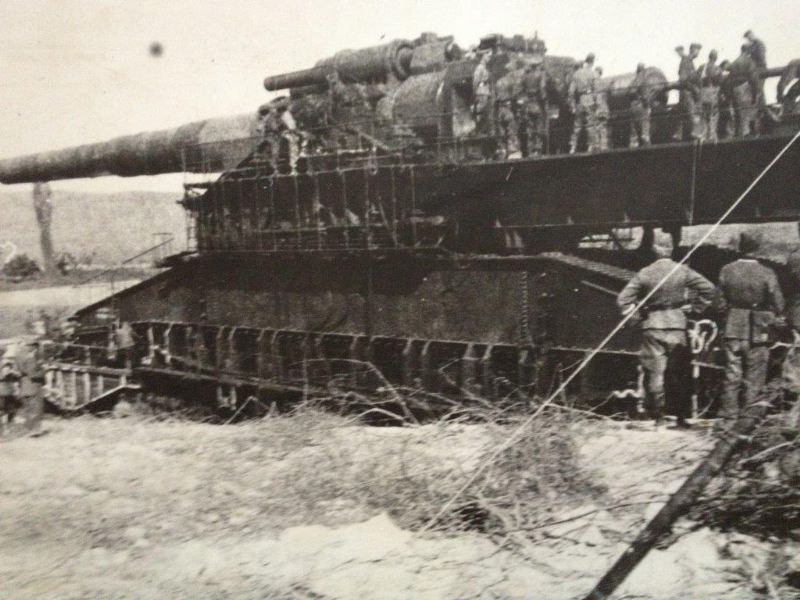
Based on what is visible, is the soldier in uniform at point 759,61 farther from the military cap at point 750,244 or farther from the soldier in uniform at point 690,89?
the military cap at point 750,244

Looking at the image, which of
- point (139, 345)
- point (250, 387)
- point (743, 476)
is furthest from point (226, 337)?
point (743, 476)

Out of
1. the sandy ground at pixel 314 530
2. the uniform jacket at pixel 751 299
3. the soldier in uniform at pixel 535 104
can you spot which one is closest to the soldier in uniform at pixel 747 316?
the uniform jacket at pixel 751 299

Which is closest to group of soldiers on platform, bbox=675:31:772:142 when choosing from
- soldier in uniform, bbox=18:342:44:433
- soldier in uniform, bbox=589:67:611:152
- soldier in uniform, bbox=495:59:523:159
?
soldier in uniform, bbox=589:67:611:152

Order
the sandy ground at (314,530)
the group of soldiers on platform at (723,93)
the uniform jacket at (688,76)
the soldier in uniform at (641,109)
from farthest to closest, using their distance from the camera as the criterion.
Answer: the soldier in uniform at (641,109) < the uniform jacket at (688,76) < the group of soldiers on platform at (723,93) < the sandy ground at (314,530)

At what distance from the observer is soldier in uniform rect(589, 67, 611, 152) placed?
26.7 ft

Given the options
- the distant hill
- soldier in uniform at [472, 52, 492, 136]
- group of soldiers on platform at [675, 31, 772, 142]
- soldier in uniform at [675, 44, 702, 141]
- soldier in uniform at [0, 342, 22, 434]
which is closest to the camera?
group of soldiers on platform at [675, 31, 772, 142]

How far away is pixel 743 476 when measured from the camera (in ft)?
13.9

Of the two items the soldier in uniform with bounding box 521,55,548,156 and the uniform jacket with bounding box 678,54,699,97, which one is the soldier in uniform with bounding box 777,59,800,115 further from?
the soldier in uniform with bounding box 521,55,548,156

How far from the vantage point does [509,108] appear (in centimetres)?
864

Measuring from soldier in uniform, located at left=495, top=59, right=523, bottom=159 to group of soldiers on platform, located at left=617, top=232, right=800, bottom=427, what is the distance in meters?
2.46

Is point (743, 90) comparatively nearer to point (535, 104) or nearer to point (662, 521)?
point (535, 104)

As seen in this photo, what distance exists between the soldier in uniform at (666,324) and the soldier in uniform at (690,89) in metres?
1.66

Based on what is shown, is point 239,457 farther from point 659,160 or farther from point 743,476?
point 659,160

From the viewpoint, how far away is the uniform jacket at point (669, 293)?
6.45 m
